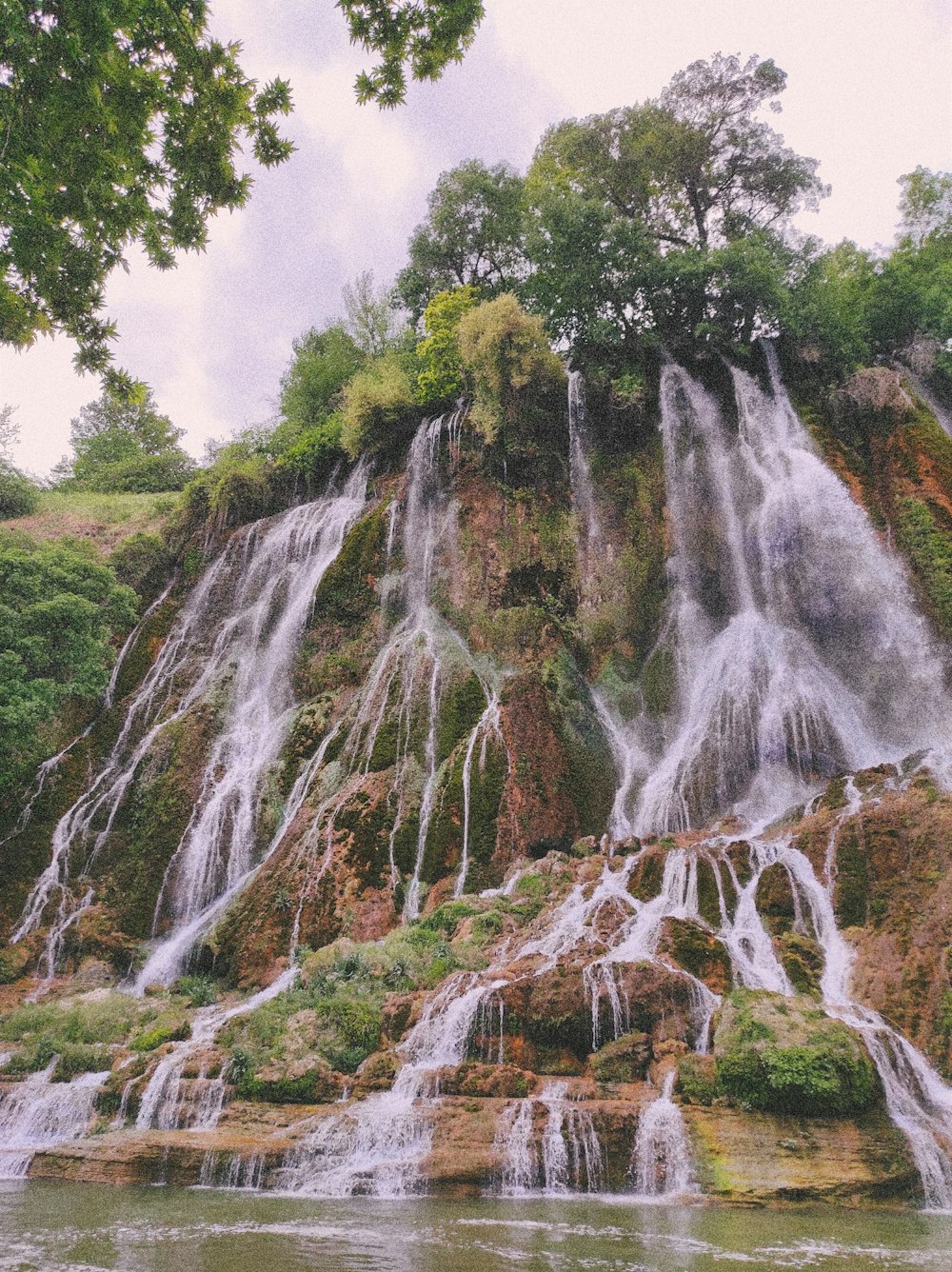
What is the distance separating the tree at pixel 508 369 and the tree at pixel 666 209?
183 cm

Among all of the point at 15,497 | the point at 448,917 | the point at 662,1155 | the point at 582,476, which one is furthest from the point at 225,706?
the point at 15,497

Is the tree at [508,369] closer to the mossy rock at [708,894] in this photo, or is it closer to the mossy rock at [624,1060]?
the mossy rock at [708,894]

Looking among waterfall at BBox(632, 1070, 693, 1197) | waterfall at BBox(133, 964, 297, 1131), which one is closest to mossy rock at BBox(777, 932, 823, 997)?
waterfall at BBox(632, 1070, 693, 1197)

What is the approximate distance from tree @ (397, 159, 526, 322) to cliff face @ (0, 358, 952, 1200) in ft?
32.9

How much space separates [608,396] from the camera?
2133 centimetres

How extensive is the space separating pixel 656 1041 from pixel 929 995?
2.93 meters

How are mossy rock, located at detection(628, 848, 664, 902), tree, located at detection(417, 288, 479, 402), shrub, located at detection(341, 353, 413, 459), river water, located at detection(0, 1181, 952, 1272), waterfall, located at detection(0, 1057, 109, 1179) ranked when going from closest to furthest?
river water, located at detection(0, 1181, 952, 1272)
waterfall, located at detection(0, 1057, 109, 1179)
mossy rock, located at detection(628, 848, 664, 902)
shrub, located at detection(341, 353, 413, 459)
tree, located at detection(417, 288, 479, 402)

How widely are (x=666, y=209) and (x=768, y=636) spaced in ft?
51.5

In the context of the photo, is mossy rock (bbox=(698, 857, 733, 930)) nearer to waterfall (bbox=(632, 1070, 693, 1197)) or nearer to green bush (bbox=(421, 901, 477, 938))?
green bush (bbox=(421, 901, 477, 938))

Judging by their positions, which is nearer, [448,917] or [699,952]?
[699,952]

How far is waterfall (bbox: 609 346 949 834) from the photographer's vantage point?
14602 millimetres

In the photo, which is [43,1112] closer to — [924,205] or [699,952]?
[699,952]

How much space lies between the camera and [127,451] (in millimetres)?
40125

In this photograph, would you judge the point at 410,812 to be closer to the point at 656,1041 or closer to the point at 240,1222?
the point at 656,1041
